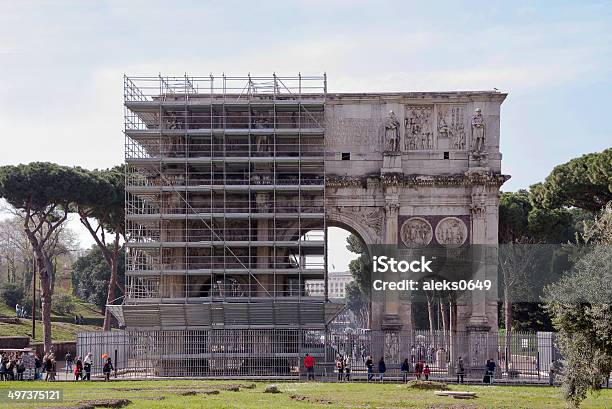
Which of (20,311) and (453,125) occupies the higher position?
(453,125)

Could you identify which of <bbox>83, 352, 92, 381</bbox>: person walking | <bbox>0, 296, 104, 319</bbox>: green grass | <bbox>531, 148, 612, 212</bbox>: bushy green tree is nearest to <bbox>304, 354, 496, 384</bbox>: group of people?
<bbox>83, 352, 92, 381</bbox>: person walking

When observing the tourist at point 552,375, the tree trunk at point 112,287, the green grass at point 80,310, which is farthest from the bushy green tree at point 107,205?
the tourist at point 552,375

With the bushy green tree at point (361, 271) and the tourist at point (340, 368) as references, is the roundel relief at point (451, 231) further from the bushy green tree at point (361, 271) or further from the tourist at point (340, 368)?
the bushy green tree at point (361, 271)

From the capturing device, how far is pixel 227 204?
4497cm

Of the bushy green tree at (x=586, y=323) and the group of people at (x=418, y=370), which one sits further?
the group of people at (x=418, y=370)

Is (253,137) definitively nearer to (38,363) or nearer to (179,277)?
(179,277)

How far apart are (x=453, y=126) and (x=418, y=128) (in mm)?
1495

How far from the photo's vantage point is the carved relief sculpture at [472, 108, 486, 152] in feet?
147

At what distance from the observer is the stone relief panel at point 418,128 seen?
45384mm

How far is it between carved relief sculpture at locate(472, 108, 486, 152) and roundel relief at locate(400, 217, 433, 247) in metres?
3.82

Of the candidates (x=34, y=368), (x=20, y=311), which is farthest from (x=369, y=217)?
(x=20, y=311)

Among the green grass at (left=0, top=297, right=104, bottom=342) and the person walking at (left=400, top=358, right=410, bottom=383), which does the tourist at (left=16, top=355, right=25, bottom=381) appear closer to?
the person walking at (left=400, top=358, right=410, bottom=383)

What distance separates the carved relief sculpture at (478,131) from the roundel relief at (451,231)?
3.19 meters

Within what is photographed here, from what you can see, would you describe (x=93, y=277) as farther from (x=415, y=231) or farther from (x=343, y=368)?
(x=343, y=368)
